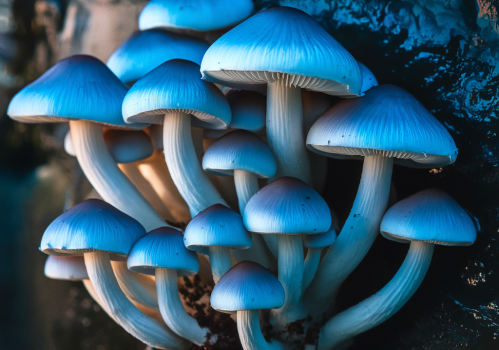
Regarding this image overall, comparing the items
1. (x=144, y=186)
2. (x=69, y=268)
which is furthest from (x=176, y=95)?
(x=69, y=268)

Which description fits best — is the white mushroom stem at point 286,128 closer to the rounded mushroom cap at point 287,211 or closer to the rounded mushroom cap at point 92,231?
the rounded mushroom cap at point 287,211

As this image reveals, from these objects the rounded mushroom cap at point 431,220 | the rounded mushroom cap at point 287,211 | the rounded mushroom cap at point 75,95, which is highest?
the rounded mushroom cap at point 75,95

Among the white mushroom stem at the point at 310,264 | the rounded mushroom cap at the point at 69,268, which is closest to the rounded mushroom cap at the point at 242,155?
the white mushroom stem at the point at 310,264

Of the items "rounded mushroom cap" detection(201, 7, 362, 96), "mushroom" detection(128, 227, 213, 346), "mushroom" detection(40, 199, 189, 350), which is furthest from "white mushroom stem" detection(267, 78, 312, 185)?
"mushroom" detection(40, 199, 189, 350)

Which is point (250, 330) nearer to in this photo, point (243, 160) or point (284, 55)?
point (243, 160)

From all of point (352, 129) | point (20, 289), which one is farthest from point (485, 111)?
point (20, 289)

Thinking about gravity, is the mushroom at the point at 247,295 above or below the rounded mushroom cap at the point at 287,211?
below

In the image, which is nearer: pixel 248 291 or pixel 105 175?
pixel 248 291
